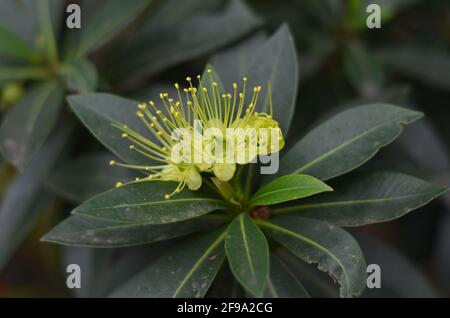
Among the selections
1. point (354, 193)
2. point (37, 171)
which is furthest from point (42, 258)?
point (354, 193)

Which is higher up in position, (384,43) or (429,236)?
(384,43)

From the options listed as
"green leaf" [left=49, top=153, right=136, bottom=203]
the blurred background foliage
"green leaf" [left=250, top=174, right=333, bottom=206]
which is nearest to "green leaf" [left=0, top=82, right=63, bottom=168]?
the blurred background foliage

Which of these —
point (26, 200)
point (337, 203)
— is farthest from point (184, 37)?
point (337, 203)

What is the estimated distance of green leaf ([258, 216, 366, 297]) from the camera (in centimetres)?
124

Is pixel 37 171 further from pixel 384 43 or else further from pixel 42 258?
pixel 384 43

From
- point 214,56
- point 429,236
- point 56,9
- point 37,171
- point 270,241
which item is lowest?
point 270,241

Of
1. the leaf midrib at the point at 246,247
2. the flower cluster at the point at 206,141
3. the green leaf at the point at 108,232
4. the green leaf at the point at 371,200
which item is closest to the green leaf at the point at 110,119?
the flower cluster at the point at 206,141

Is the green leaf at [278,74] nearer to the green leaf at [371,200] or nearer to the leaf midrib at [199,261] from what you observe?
the green leaf at [371,200]

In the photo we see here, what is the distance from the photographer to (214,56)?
1842 millimetres

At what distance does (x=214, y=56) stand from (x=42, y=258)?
1.23 m

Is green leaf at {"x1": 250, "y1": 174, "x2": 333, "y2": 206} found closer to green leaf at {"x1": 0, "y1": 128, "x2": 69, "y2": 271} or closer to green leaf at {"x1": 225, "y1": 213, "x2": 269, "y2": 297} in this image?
green leaf at {"x1": 225, "y1": 213, "x2": 269, "y2": 297}

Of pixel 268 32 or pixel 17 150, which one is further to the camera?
pixel 268 32

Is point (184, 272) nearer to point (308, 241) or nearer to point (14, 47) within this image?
point (308, 241)

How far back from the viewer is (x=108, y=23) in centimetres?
184
